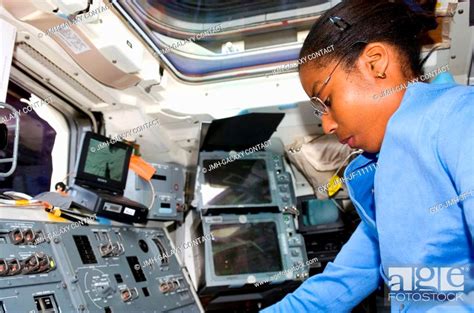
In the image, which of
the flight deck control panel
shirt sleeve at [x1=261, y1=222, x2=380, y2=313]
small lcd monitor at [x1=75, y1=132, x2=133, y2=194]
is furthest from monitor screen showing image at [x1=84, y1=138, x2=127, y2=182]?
shirt sleeve at [x1=261, y1=222, x2=380, y2=313]

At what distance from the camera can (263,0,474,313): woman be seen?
116 cm

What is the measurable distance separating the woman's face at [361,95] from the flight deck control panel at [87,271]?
158 cm

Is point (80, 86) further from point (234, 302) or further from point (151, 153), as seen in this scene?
point (234, 302)

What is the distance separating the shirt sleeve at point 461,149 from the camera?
103 cm

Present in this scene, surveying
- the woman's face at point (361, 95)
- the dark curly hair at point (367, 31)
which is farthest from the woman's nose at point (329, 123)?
the dark curly hair at point (367, 31)

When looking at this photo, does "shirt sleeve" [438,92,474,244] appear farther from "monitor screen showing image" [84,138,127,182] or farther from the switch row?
"monitor screen showing image" [84,138,127,182]

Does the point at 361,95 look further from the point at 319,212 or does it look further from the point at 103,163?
the point at 319,212

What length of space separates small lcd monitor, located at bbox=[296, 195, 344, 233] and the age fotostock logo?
7.31ft

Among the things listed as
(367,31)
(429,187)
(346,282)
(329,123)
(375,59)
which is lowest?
(346,282)

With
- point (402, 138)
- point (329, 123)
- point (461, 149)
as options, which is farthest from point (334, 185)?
point (461, 149)

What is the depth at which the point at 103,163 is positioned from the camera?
3.27 metres

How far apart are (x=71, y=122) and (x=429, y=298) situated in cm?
301

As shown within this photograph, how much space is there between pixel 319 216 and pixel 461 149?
281cm

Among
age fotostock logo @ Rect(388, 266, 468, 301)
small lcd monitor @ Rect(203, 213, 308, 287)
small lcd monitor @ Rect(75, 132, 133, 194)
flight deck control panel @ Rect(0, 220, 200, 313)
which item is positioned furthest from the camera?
small lcd monitor @ Rect(203, 213, 308, 287)
